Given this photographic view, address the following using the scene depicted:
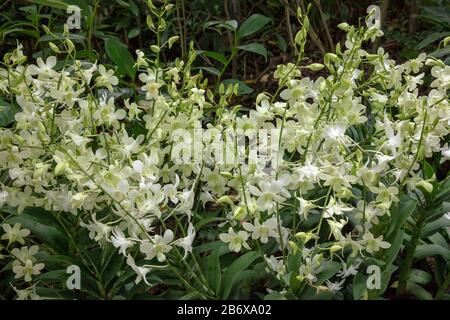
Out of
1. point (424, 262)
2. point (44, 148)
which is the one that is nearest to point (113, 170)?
point (44, 148)

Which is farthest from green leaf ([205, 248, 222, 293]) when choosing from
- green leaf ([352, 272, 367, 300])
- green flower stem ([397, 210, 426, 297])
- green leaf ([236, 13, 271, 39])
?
green leaf ([236, 13, 271, 39])

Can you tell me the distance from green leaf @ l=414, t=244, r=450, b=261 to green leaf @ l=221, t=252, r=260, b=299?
1.25 ft

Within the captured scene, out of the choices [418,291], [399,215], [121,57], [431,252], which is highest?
[121,57]

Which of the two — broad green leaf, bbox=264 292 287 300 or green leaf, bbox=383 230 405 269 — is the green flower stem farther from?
broad green leaf, bbox=264 292 287 300

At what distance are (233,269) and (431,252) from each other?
0.46 meters

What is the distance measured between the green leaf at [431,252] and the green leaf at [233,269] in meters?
0.38

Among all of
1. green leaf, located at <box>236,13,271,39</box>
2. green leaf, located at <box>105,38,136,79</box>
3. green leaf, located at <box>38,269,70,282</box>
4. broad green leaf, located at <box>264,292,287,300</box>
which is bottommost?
green leaf, located at <box>38,269,70,282</box>

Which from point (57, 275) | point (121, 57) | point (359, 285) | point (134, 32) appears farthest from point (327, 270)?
point (134, 32)

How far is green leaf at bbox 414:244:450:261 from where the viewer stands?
1.61m

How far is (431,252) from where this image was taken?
1.61 meters

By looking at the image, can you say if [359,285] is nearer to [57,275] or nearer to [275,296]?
[275,296]
